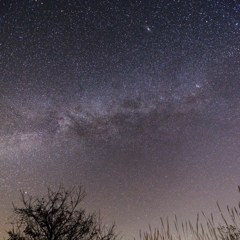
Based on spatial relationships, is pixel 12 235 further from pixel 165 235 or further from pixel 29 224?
pixel 165 235

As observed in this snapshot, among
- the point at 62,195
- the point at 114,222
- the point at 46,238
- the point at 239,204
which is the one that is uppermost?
the point at 239,204

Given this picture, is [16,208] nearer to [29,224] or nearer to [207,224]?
[29,224]

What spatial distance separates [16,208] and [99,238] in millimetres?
5037

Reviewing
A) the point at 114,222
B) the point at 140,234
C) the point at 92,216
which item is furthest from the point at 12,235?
the point at 140,234

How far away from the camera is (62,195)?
18.1 m

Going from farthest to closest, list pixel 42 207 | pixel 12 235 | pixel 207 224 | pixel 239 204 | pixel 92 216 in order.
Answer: pixel 207 224 → pixel 239 204 → pixel 92 216 → pixel 42 207 → pixel 12 235

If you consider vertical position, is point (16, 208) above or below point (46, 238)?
above

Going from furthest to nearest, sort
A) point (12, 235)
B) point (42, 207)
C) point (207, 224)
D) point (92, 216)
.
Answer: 1. point (207, 224)
2. point (92, 216)
3. point (42, 207)
4. point (12, 235)

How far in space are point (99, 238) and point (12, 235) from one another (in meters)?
4.88

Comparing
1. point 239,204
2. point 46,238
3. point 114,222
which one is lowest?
point 46,238

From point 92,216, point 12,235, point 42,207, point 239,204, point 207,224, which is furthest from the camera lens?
point 207,224

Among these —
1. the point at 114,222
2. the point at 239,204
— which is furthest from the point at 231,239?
the point at 114,222

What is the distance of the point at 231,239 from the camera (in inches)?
1056

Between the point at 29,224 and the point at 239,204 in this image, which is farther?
the point at 239,204
